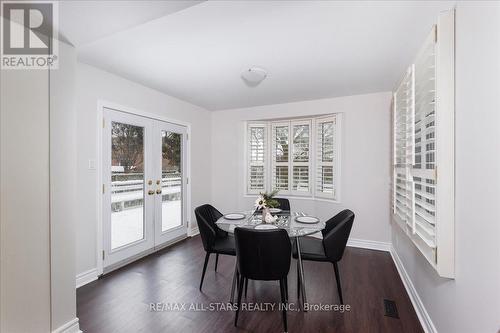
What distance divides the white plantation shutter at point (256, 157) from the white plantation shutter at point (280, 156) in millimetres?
185

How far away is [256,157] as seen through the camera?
4609 mm

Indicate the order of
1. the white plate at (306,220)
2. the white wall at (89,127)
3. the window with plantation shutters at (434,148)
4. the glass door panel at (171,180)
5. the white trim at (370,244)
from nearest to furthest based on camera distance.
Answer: the window with plantation shutters at (434,148)
the white plate at (306,220)
the white wall at (89,127)
the white trim at (370,244)
the glass door panel at (171,180)

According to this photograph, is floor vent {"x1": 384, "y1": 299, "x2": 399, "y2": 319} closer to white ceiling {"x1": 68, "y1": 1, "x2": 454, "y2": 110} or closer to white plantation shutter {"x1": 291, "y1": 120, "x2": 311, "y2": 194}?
white plantation shutter {"x1": 291, "y1": 120, "x2": 311, "y2": 194}

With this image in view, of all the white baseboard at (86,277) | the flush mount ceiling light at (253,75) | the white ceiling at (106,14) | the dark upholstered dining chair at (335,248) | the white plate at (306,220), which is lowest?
the white baseboard at (86,277)

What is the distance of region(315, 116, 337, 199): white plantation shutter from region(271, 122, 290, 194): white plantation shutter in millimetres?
577

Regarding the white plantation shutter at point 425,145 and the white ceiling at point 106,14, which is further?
the white plantation shutter at point 425,145

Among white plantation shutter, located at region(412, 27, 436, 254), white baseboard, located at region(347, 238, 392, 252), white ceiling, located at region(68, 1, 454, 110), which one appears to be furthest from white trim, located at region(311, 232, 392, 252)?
white ceiling, located at region(68, 1, 454, 110)

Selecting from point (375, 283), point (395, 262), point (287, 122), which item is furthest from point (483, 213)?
point (287, 122)

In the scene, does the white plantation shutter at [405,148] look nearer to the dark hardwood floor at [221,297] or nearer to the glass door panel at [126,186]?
the dark hardwood floor at [221,297]

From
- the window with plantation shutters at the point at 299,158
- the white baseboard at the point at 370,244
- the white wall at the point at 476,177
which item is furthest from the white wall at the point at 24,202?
the white baseboard at the point at 370,244

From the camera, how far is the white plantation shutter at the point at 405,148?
2.04 meters

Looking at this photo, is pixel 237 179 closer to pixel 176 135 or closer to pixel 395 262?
pixel 176 135

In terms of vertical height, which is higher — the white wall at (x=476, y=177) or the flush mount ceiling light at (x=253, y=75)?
the flush mount ceiling light at (x=253, y=75)

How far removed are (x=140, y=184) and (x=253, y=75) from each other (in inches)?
86.9
